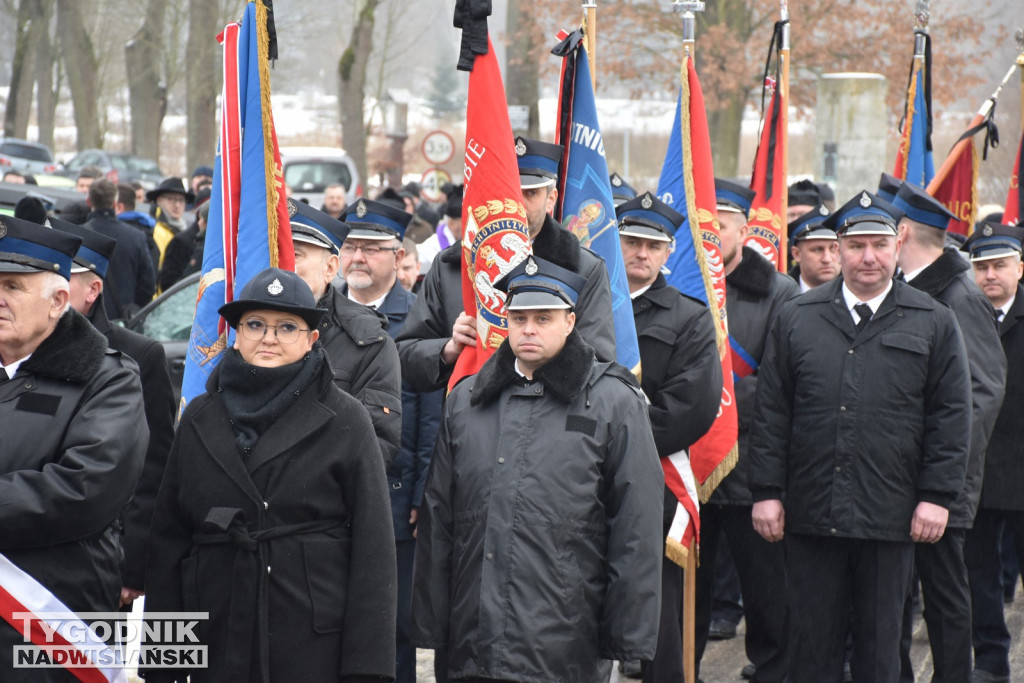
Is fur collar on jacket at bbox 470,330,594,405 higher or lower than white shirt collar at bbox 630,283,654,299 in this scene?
lower

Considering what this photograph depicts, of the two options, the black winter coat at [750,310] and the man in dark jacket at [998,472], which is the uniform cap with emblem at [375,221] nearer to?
the black winter coat at [750,310]

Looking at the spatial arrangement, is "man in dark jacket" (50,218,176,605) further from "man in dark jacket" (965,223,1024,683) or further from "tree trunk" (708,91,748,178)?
"tree trunk" (708,91,748,178)

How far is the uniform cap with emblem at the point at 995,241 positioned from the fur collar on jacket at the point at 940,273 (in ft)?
2.31

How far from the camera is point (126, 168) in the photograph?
38250mm

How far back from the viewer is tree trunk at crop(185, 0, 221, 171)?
3098cm

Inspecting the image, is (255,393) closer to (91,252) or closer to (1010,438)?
(91,252)

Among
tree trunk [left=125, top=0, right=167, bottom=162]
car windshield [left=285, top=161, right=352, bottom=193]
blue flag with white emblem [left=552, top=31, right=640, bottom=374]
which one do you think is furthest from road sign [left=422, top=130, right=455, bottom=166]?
blue flag with white emblem [left=552, top=31, right=640, bottom=374]

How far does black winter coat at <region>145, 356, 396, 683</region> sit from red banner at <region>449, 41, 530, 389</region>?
3.68 ft

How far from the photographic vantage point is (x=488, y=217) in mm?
5609

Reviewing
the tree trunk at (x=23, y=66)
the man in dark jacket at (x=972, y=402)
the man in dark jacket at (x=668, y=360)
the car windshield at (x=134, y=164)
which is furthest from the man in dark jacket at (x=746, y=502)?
the car windshield at (x=134, y=164)

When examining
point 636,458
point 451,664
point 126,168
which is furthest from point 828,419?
point 126,168

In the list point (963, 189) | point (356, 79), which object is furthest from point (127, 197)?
point (356, 79)

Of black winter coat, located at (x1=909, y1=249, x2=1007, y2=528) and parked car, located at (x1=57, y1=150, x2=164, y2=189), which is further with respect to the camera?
parked car, located at (x1=57, y1=150, x2=164, y2=189)

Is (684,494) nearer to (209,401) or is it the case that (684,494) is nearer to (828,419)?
(828,419)
